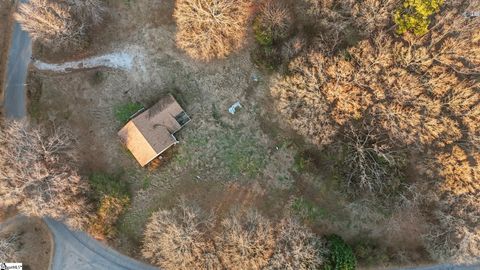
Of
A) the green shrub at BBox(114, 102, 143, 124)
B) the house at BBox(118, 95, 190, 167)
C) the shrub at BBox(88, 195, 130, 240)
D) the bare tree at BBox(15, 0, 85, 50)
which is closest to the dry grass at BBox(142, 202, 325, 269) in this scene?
the shrub at BBox(88, 195, 130, 240)

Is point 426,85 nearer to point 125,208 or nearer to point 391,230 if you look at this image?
point 391,230

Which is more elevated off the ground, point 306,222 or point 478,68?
point 478,68

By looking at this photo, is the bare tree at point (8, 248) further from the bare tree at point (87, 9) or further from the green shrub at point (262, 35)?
the green shrub at point (262, 35)

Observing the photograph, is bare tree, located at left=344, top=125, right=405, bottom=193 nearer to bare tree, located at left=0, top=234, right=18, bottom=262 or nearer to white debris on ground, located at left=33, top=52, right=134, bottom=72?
white debris on ground, located at left=33, top=52, right=134, bottom=72

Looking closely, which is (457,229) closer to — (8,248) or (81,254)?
(81,254)

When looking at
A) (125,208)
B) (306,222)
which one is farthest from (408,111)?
(125,208)

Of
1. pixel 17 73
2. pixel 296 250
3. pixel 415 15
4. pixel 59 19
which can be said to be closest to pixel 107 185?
pixel 17 73
